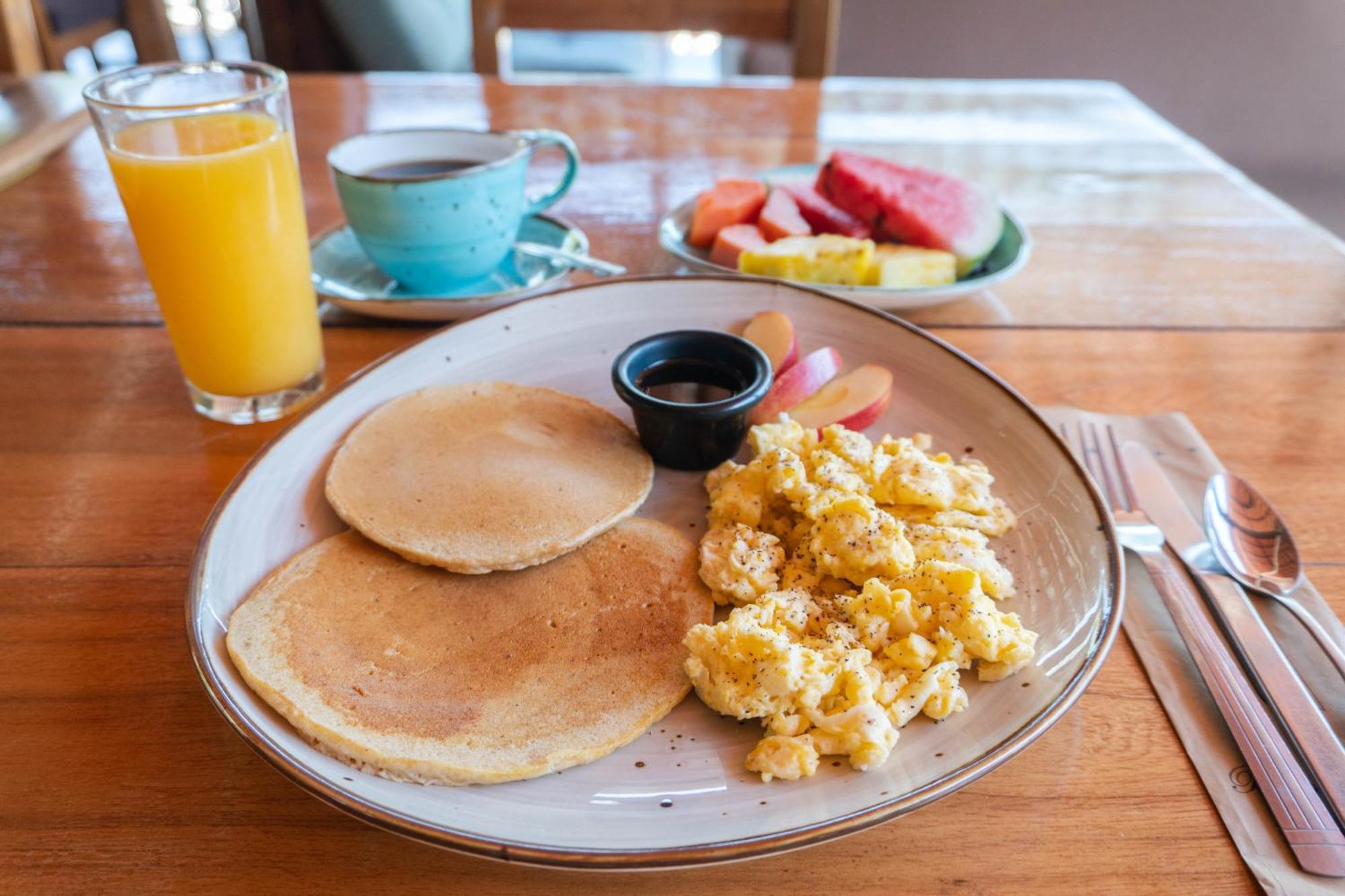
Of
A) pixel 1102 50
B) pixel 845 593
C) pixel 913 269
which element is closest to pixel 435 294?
pixel 913 269

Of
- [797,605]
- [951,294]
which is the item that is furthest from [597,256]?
[797,605]

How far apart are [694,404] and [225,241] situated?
0.72 meters

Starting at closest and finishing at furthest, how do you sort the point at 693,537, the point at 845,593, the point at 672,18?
the point at 845,593
the point at 693,537
the point at 672,18

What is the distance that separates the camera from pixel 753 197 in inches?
75.3

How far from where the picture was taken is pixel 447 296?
65.5 inches

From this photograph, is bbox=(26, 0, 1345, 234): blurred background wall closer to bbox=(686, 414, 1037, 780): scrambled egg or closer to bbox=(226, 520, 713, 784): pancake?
bbox=(686, 414, 1037, 780): scrambled egg

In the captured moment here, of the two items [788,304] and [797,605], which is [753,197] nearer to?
[788,304]

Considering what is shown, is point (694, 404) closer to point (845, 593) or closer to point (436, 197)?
point (845, 593)

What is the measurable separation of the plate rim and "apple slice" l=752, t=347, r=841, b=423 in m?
0.44

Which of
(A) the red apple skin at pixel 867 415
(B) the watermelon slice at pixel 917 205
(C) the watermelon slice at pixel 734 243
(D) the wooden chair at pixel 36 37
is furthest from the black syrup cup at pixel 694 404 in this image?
(D) the wooden chair at pixel 36 37

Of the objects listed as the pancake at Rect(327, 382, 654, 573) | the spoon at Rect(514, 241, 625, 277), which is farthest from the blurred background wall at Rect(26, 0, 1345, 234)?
the pancake at Rect(327, 382, 654, 573)

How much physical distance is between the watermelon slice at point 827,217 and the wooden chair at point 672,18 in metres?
1.30

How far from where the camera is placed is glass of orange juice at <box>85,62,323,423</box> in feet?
4.09

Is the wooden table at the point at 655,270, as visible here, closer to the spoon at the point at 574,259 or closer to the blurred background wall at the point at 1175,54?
the spoon at the point at 574,259
